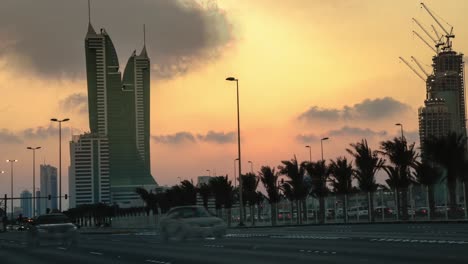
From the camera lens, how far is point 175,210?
112ft

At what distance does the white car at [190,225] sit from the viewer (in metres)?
32.2

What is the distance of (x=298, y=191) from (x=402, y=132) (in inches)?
525

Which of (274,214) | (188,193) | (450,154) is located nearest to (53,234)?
(450,154)

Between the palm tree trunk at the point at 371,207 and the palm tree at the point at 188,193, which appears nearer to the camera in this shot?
the palm tree trunk at the point at 371,207

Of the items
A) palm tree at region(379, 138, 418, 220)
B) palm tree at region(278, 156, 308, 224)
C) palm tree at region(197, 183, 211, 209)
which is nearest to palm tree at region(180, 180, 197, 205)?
palm tree at region(197, 183, 211, 209)

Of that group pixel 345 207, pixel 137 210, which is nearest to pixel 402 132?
pixel 345 207

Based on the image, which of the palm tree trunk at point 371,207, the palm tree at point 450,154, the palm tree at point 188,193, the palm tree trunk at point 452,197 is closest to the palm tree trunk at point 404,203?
the palm tree trunk at point 371,207

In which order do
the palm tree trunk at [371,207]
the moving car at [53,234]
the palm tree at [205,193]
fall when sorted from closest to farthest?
the moving car at [53,234] < the palm tree trunk at [371,207] < the palm tree at [205,193]

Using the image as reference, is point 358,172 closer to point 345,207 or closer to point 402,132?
point 345,207

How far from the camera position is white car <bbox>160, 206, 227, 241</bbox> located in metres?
32.2

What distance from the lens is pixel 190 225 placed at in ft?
106

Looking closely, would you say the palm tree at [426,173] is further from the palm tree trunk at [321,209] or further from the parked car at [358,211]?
the palm tree trunk at [321,209]

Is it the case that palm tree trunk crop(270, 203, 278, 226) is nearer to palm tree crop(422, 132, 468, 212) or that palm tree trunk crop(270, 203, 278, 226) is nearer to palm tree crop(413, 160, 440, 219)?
palm tree crop(413, 160, 440, 219)

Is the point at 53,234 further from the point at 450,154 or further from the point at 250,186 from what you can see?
the point at 250,186
